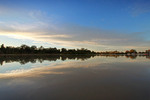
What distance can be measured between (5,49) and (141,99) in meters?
127

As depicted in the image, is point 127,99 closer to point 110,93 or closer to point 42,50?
point 110,93

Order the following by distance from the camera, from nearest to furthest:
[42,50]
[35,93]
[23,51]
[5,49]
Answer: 1. [35,93]
2. [5,49]
3. [23,51]
4. [42,50]

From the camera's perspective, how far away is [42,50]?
132500mm

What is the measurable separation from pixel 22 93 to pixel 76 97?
9.48 ft

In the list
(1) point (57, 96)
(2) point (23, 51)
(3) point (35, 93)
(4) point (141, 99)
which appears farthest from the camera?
(2) point (23, 51)

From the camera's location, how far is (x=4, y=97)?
4.98 metres

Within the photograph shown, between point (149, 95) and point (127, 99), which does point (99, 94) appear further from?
point (149, 95)

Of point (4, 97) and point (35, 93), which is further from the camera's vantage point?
point (35, 93)

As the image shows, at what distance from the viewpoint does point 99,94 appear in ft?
17.5

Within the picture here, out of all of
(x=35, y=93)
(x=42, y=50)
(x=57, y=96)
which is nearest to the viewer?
(x=57, y=96)

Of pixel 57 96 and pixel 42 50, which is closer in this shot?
pixel 57 96

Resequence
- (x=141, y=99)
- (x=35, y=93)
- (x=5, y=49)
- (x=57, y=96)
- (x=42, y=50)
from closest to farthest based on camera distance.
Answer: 1. (x=141, y=99)
2. (x=57, y=96)
3. (x=35, y=93)
4. (x=5, y=49)
5. (x=42, y=50)

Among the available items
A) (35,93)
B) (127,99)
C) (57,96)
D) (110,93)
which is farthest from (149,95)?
(35,93)

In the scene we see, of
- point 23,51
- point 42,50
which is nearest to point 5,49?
point 23,51
